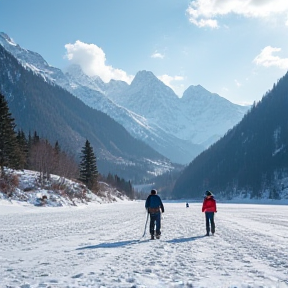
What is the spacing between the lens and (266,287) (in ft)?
21.8

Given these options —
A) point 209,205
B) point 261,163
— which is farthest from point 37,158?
point 261,163

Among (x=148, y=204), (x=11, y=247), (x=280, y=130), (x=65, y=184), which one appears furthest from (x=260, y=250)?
(x=280, y=130)

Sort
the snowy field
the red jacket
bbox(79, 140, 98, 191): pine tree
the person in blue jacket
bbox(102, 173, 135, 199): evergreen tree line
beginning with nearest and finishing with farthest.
Result: the snowy field, the person in blue jacket, the red jacket, bbox(79, 140, 98, 191): pine tree, bbox(102, 173, 135, 199): evergreen tree line

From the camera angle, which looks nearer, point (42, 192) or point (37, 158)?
point (42, 192)

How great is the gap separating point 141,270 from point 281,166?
15943 cm

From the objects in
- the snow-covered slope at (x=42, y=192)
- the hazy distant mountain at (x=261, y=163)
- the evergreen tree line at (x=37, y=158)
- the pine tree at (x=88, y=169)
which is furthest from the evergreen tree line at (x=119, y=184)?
the snow-covered slope at (x=42, y=192)

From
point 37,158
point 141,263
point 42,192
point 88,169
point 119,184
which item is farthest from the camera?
point 119,184

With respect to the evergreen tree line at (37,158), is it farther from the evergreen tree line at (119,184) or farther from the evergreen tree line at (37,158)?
the evergreen tree line at (119,184)

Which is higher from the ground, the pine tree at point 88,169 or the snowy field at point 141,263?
the pine tree at point 88,169

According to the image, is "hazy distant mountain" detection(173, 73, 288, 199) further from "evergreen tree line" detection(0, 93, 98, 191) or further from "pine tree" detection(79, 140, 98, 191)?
"evergreen tree line" detection(0, 93, 98, 191)

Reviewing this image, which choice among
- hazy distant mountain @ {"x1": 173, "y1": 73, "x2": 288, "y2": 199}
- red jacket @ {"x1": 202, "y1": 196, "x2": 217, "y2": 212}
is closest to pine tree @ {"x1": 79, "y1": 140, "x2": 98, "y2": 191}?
red jacket @ {"x1": 202, "y1": 196, "x2": 217, "y2": 212}

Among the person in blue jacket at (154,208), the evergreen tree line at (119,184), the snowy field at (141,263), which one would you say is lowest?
the snowy field at (141,263)

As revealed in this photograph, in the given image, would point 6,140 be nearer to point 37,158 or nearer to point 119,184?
point 37,158

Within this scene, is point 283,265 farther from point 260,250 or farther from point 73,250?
point 73,250
